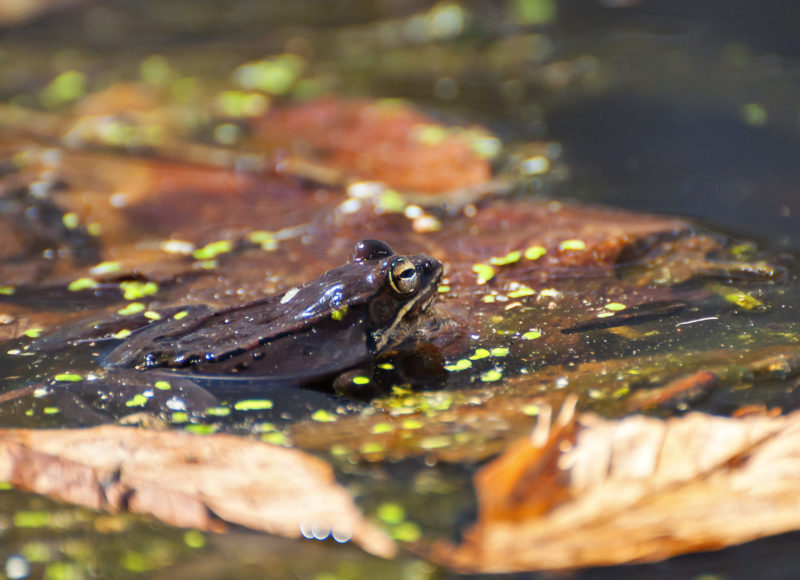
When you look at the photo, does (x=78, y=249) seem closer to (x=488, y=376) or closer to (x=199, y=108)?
(x=488, y=376)

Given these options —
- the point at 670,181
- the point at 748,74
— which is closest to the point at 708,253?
the point at 670,181

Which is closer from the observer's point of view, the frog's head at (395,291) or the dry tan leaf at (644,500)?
the dry tan leaf at (644,500)

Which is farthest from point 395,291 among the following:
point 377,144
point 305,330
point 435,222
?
point 377,144

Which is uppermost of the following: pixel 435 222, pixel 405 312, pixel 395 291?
pixel 395 291

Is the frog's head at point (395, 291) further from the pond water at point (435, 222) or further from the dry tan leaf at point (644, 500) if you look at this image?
the dry tan leaf at point (644, 500)

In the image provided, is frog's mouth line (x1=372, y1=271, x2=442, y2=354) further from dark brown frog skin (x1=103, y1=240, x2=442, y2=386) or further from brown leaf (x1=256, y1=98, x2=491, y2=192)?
brown leaf (x1=256, y1=98, x2=491, y2=192)

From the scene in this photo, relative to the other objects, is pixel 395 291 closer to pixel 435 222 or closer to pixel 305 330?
pixel 305 330

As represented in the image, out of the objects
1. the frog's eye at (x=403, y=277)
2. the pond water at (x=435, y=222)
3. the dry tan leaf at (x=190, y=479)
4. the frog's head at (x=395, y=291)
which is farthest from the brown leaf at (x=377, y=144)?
the dry tan leaf at (x=190, y=479)
